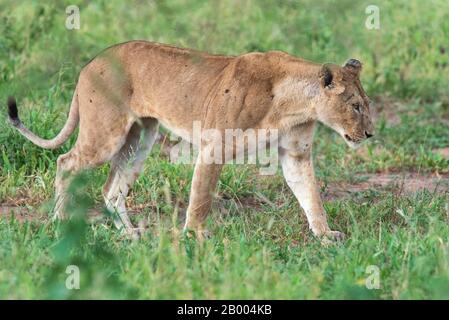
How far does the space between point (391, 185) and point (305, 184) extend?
1122 mm

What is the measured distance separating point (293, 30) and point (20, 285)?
263 centimetres

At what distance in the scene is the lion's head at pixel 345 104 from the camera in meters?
6.08

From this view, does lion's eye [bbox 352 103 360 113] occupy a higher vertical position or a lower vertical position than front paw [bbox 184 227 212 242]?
higher

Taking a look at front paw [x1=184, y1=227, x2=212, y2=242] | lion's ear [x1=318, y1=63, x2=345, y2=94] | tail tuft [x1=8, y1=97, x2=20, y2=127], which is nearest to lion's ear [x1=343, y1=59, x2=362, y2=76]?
lion's ear [x1=318, y1=63, x2=345, y2=94]

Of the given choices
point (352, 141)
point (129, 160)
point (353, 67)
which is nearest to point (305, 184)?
point (352, 141)

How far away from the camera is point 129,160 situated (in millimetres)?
6684

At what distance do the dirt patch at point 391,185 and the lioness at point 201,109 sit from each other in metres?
0.91

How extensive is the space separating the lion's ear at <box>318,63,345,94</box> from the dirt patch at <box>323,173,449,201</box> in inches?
44.0

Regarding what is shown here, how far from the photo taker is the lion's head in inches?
239

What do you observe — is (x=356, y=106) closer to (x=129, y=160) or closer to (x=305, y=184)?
(x=305, y=184)

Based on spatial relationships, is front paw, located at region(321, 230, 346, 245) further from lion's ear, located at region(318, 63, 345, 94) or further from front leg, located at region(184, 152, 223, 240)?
lion's ear, located at region(318, 63, 345, 94)

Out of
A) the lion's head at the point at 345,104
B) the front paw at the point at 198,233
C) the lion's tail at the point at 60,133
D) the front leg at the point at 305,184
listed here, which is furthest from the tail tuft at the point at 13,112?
the lion's head at the point at 345,104

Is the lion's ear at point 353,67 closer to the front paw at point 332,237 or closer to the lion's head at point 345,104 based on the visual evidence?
the lion's head at point 345,104

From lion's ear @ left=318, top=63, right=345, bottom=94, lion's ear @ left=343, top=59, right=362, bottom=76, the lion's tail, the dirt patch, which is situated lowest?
the dirt patch
